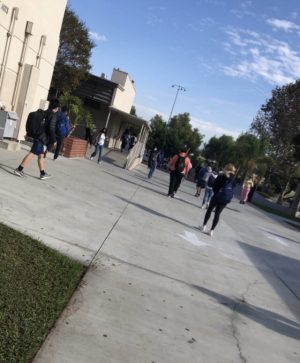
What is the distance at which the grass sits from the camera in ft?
11.4

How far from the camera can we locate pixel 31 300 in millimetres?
4148

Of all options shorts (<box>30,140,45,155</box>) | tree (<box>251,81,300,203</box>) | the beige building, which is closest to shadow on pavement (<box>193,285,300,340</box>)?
shorts (<box>30,140,45,155</box>)

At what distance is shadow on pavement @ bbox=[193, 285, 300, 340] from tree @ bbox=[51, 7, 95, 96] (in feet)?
98.5

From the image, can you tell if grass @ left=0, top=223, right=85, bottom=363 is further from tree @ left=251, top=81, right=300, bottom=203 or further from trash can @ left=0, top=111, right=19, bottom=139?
tree @ left=251, top=81, right=300, bottom=203

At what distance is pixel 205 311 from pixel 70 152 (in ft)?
43.5

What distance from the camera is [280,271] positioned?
860 centimetres

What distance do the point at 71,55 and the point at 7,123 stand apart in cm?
2366

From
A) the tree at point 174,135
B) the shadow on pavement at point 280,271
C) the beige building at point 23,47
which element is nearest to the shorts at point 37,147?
the shadow on pavement at point 280,271

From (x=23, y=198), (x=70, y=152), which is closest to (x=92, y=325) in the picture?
(x=23, y=198)

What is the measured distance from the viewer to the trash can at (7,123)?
13367mm

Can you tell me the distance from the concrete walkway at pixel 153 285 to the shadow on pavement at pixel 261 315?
2 centimetres

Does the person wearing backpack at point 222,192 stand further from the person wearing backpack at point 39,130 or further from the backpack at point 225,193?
the person wearing backpack at point 39,130

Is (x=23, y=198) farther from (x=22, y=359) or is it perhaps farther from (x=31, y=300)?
(x=22, y=359)

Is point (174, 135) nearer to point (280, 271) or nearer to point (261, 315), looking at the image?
point (280, 271)
